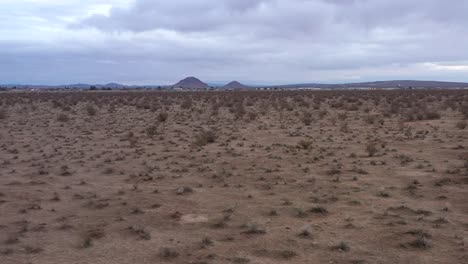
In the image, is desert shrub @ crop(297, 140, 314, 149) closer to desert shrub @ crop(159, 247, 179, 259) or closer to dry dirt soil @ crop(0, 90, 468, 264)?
dry dirt soil @ crop(0, 90, 468, 264)

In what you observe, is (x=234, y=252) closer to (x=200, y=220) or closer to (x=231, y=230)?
(x=231, y=230)

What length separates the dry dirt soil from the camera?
876 centimetres

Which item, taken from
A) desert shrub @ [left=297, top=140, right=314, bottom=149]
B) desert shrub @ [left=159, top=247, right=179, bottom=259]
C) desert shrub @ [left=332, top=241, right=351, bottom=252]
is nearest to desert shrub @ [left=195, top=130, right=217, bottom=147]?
desert shrub @ [left=297, top=140, right=314, bottom=149]

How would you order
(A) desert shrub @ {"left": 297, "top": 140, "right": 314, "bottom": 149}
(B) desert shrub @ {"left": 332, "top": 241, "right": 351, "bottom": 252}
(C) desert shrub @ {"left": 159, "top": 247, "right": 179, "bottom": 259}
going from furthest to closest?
(A) desert shrub @ {"left": 297, "top": 140, "right": 314, "bottom": 149} < (B) desert shrub @ {"left": 332, "top": 241, "right": 351, "bottom": 252} < (C) desert shrub @ {"left": 159, "top": 247, "right": 179, "bottom": 259}

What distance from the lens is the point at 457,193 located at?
12.6 metres

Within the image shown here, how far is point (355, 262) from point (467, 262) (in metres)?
1.60

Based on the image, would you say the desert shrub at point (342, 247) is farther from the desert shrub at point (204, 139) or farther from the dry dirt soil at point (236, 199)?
the desert shrub at point (204, 139)

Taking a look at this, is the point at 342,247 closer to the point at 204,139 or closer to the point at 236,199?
the point at 236,199

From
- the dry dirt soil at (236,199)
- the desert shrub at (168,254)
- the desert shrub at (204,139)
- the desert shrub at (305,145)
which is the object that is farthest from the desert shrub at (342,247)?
the desert shrub at (204,139)

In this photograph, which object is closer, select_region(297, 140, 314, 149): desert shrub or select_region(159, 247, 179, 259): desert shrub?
select_region(159, 247, 179, 259): desert shrub

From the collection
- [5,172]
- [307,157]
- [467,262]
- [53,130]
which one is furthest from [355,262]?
[53,130]

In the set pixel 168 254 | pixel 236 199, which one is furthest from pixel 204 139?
pixel 168 254

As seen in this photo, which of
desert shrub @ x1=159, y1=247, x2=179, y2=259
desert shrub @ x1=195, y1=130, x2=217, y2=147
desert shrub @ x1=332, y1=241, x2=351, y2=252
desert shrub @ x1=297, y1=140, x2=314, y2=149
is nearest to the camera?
desert shrub @ x1=159, y1=247, x2=179, y2=259

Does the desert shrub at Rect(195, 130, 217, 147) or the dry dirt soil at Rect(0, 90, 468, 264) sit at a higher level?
the desert shrub at Rect(195, 130, 217, 147)
